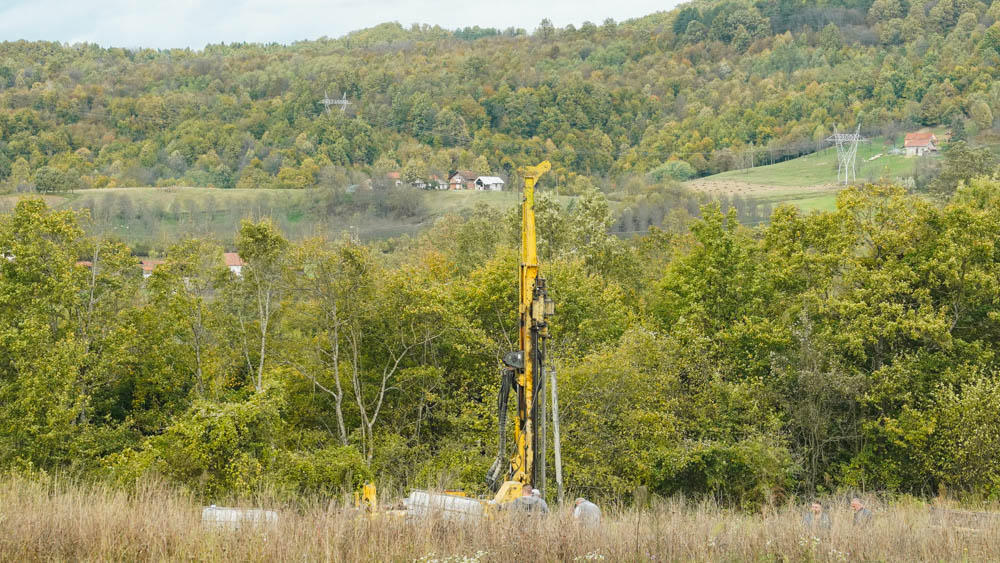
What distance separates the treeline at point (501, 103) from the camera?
132250mm

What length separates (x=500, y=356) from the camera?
25188mm

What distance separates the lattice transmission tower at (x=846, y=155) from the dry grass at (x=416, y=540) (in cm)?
9920

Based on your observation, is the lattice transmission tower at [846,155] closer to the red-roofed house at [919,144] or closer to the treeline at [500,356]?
the red-roofed house at [919,144]

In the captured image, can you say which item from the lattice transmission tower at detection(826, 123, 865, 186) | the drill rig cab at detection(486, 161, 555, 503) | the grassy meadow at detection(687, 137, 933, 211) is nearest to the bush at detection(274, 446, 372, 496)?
the drill rig cab at detection(486, 161, 555, 503)

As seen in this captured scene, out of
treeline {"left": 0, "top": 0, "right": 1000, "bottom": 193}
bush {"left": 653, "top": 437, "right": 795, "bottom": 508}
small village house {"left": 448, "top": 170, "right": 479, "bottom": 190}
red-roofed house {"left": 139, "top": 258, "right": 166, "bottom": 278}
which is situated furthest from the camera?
treeline {"left": 0, "top": 0, "right": 1000, "bottom": 193}

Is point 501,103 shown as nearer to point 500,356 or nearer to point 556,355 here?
point 500,356

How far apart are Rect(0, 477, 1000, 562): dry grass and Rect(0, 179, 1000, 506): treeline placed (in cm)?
804

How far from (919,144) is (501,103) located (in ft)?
241

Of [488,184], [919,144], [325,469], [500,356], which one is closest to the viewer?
[325,469]

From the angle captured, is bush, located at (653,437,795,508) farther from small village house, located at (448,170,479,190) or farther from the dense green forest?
small village house, located at (448,170,479,190)

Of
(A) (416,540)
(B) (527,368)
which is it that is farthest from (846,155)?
(A) (416,540)

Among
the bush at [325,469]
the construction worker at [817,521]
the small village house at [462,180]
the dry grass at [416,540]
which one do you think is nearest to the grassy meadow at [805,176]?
the small village house at [462,180]

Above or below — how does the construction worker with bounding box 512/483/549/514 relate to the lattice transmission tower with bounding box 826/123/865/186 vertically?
below

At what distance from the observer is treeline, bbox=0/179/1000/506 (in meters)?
19.6
